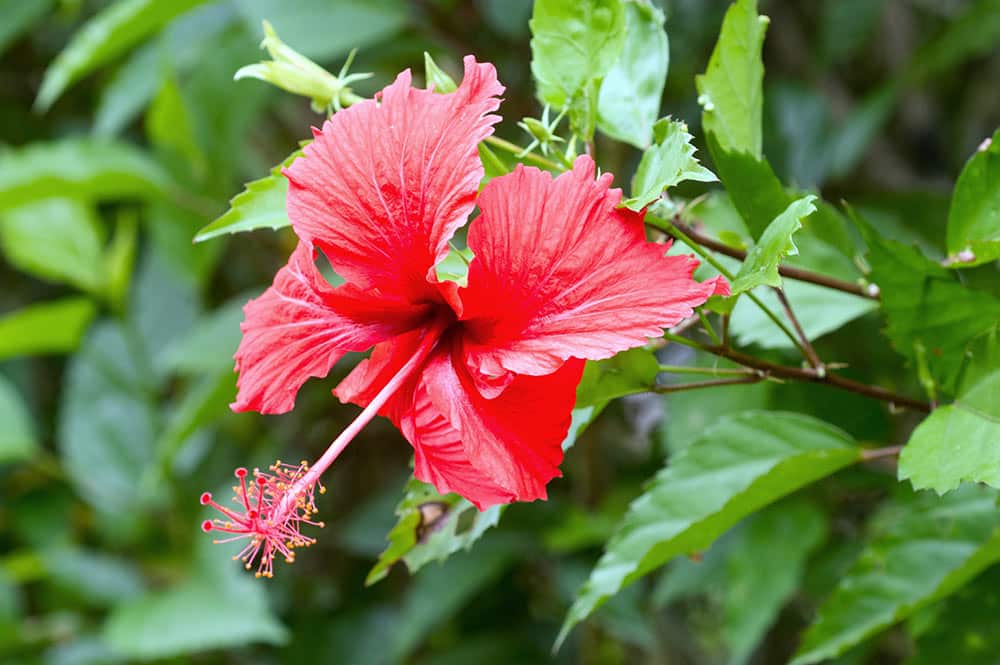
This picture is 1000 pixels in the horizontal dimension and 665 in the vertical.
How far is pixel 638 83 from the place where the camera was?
28.0 inches

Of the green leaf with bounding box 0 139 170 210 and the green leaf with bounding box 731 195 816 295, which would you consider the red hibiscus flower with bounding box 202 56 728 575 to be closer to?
the green leaf with bounding box 731 195 816 295

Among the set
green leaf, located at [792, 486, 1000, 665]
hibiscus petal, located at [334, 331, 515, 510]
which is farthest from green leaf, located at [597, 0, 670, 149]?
green leaf, located at [792, 486, 1000, 665]

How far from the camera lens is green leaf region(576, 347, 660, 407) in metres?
0.61

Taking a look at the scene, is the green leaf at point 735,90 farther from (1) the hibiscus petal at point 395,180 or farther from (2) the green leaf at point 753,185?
(1) the hibiscus petal at point 395,180

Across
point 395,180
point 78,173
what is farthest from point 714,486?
point 78,173

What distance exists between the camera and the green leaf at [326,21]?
1371 mm

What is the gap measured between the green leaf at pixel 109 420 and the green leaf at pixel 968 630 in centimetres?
126

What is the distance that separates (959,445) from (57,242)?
1.48 m

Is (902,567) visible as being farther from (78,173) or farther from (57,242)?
(57,242)

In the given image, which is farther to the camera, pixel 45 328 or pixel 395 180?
pixel 45 328

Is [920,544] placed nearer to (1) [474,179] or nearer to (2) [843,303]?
(2) [843,303]

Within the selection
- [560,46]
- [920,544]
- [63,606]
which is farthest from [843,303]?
[63,606]

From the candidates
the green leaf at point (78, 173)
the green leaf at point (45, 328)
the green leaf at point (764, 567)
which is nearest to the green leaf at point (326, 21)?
the green leaf at point (78, 173)

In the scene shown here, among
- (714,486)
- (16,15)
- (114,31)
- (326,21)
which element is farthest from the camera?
(16,15)
